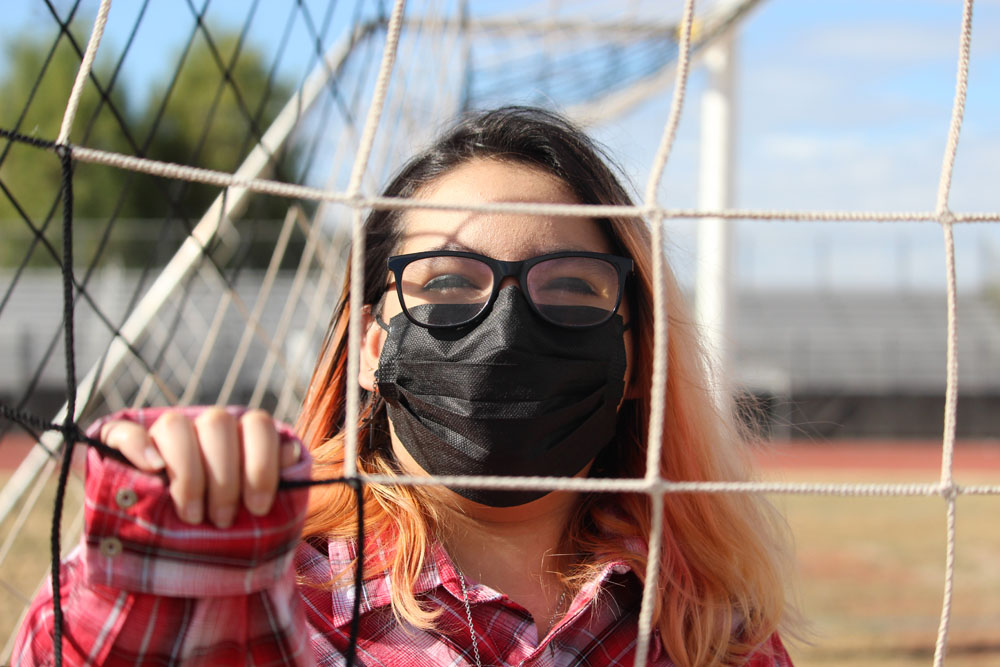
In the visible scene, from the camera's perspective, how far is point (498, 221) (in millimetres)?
1143

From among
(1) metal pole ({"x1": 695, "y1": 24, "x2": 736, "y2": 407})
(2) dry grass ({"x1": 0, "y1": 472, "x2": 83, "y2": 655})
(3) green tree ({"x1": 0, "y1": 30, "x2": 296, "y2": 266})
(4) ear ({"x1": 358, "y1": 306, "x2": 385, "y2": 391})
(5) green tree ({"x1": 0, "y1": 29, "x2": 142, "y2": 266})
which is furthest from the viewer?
(5) green tree ({"x1": 0, "y1": 29, "x2": 142, "y2": 266})

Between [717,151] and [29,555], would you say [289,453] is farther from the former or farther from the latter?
[29,555]

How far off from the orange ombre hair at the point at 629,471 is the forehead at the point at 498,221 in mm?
24

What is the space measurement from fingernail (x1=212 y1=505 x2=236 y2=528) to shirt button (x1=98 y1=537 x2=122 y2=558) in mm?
83

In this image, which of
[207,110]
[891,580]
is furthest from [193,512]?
[207,110]

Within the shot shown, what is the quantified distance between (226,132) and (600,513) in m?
20.5

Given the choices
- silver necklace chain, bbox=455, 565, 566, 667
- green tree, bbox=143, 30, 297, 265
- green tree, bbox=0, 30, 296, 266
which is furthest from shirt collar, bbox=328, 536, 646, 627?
green tree, bbox=143, 30, 297, 265

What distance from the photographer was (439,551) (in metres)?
1.12

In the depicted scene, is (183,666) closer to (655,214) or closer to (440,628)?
(440,628)

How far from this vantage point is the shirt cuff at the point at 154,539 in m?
0.76

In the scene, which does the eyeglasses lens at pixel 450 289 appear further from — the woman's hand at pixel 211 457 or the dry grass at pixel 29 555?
the dry grass at pixel 29 555

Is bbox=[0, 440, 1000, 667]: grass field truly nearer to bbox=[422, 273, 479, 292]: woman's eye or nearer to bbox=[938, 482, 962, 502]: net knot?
bbox=[938, 482, 962, 502]: net knot

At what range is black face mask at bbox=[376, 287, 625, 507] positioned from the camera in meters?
1.09

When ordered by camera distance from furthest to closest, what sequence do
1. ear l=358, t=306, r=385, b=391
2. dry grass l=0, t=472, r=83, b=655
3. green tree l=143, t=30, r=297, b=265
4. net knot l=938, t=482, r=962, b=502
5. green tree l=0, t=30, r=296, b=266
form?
1. green tree l=143, t=30, r=297, b=265
2. green tree l=0, t=30, r=296, b=266
3. dry grass l=0, t=472, r=83, b=655
4. ear l=358, t=306, r=385, b=391
5. net knot l=938, t=482, r=962, b=502
